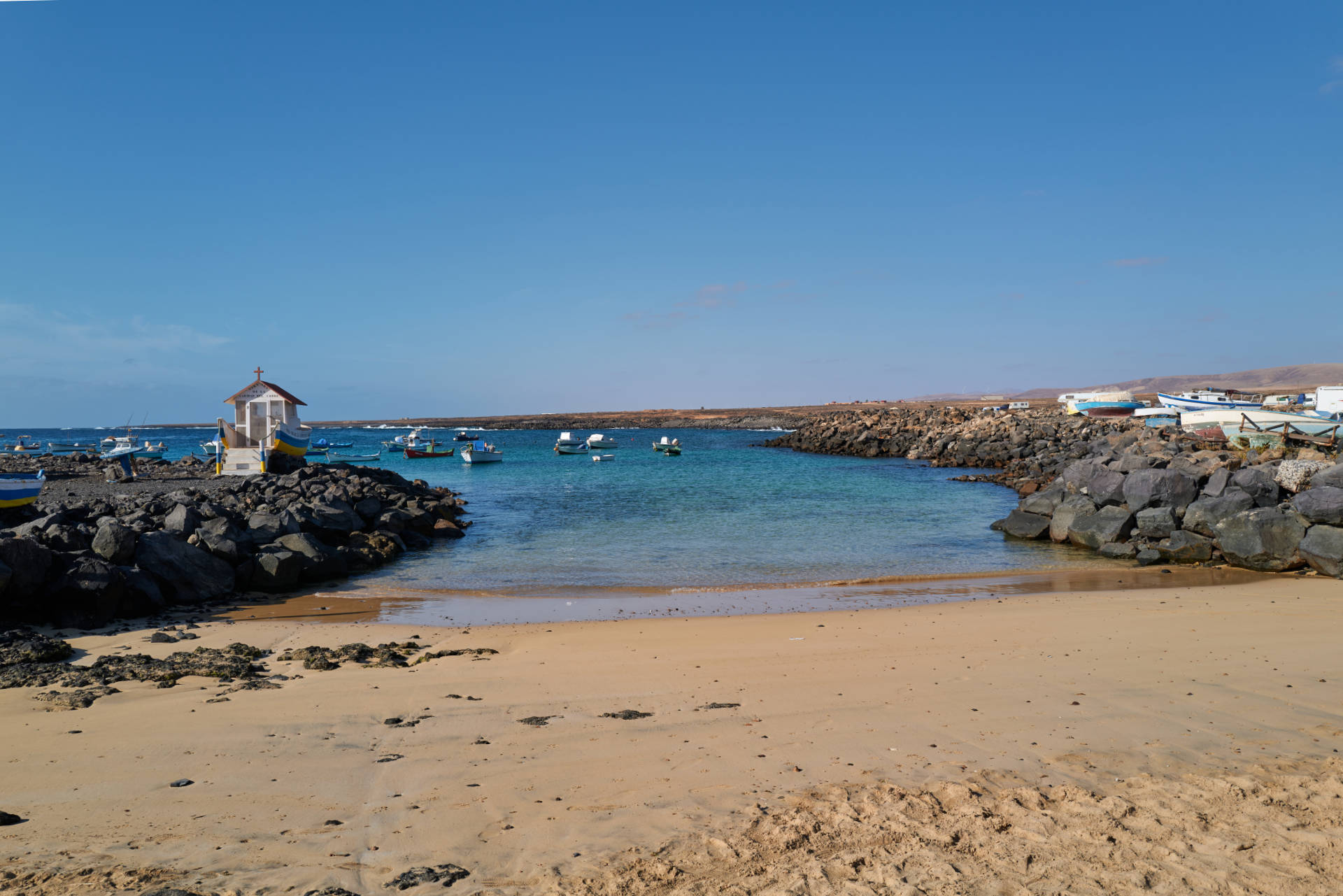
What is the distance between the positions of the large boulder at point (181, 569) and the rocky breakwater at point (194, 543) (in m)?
0.02

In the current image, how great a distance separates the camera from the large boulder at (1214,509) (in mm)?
16156

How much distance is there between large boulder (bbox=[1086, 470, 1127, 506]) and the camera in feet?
63.5

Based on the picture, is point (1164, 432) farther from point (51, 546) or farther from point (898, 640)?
point (51, 546)

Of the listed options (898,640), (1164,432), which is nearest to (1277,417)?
(1164,432)

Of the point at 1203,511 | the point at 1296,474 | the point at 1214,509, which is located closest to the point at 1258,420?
the point at 1296,474

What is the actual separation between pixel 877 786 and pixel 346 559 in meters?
13.9

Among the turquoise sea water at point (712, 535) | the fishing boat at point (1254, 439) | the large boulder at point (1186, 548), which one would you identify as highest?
the fishing boat at point (1254, 439)

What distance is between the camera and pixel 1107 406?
221 ft

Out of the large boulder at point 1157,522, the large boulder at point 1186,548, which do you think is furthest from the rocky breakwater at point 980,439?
the large boulder at point 1186,548

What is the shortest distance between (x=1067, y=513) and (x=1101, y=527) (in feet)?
4.43

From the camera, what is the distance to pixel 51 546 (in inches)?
462

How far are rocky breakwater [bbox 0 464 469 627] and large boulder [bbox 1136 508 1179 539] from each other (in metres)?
16.8

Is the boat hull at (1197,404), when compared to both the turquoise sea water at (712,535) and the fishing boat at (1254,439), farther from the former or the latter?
the turquoise sea water at (712,535)

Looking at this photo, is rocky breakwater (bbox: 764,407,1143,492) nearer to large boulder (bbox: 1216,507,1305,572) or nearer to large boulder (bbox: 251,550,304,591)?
large boulder (bbox: 1216,507,1305,572)
